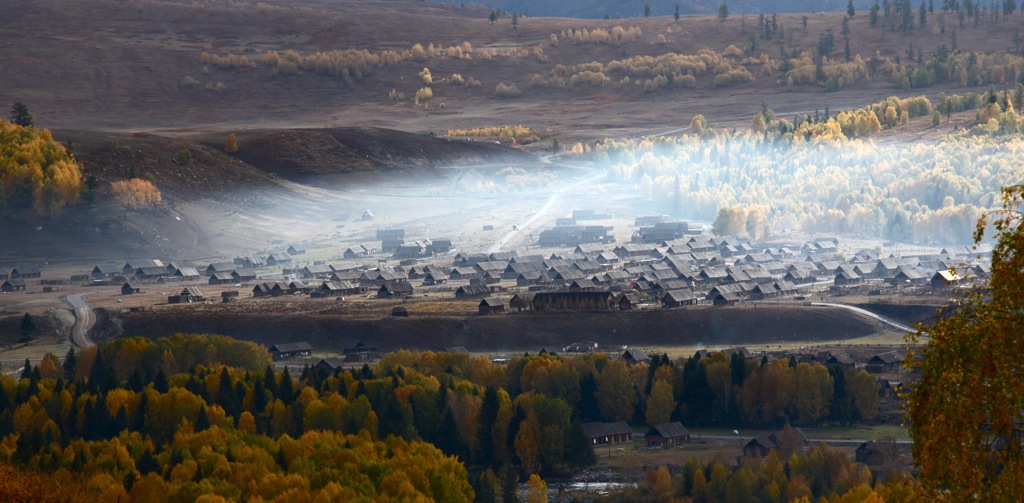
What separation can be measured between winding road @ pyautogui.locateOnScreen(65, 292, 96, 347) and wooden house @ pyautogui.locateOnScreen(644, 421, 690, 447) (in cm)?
4215

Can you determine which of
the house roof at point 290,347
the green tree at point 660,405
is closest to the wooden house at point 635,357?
the green tree at point 660,405

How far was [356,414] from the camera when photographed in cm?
6469

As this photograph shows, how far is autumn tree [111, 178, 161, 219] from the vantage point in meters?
160

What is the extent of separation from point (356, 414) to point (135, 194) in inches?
4026

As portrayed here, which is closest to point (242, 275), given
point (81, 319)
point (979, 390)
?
point (81, 319)

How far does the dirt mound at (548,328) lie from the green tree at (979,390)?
73687 millimetres

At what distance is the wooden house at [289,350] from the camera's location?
303 ft

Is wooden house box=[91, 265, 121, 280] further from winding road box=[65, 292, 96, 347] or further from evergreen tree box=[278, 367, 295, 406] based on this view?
evergreen tree box=[278, 367, 295, 406]

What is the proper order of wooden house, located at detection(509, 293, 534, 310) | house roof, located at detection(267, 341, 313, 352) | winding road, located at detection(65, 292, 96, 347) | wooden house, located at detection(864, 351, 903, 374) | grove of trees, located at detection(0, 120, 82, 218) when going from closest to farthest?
wooden house, located at detection(864, 351, 903, 374) → house roof, located at detection(267, 341, 313, 352) → winding road, located at detection(65, 292, 96, 347) → wooden house, located at detection(509, 293, 534, 310) → grove of trees, located at detection(0, 120, 82, 218)

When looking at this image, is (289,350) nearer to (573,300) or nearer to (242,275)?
(573,300)

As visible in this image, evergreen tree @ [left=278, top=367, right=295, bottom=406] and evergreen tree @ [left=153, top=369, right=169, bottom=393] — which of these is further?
evergreen tree @ [left=153, top=369, right=169, bottom=393]

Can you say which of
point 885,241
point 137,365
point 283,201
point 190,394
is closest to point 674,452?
point 190,394

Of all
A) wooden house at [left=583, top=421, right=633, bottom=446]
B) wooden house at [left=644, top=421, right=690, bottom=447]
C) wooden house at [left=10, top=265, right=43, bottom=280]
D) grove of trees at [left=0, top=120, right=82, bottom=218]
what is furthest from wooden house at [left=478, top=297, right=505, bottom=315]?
grove of trees at [left=0, top=120, right=82, bottom=218]

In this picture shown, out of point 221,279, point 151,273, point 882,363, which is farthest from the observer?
point 151,273
